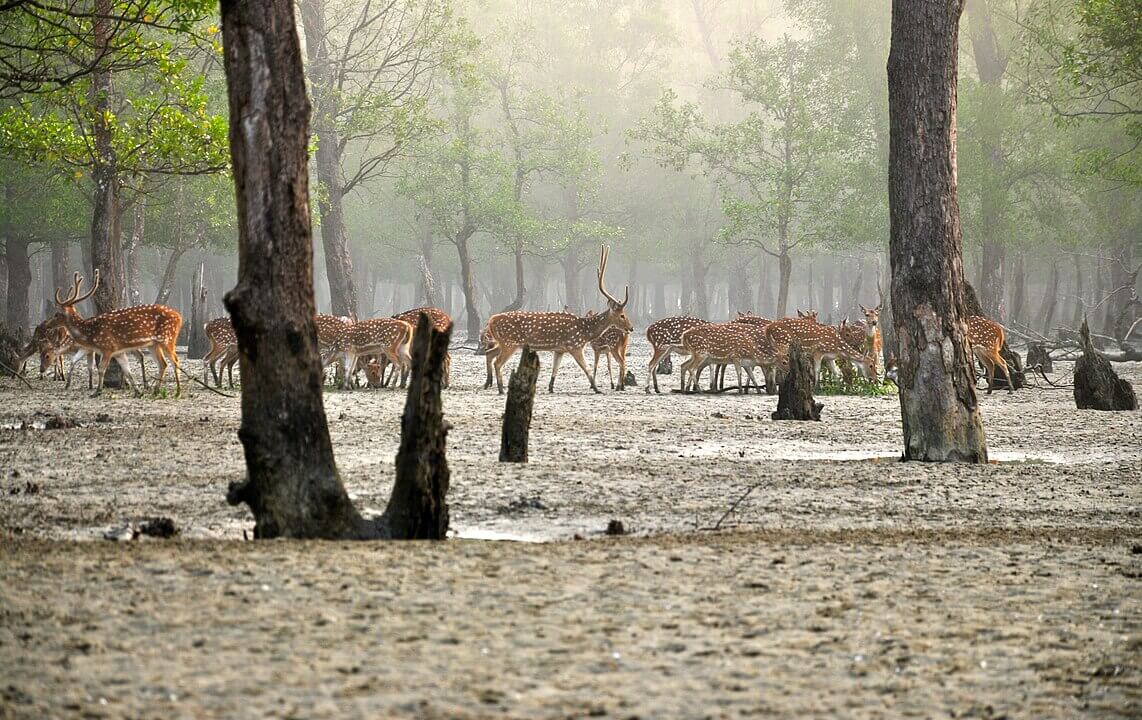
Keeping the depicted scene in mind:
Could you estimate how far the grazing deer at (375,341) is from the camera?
19.5 meters

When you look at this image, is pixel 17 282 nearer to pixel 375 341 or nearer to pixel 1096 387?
pixel 375 341

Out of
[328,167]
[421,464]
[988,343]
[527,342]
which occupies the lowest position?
[421,464]

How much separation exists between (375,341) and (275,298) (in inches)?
510

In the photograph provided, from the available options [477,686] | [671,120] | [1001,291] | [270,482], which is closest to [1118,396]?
[270,482]

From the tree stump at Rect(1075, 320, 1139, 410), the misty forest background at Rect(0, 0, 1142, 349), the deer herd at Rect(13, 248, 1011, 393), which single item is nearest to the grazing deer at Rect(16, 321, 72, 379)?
the deer herd at Rect(13, 248, 1011, 393)

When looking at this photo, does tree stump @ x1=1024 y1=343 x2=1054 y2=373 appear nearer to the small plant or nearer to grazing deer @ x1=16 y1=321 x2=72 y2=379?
the small plant

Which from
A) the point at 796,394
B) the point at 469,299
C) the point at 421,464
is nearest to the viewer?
the point at 421,464

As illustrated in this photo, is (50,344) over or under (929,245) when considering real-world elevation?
under

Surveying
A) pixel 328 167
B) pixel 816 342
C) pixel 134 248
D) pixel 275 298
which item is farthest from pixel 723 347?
pixel 134 248

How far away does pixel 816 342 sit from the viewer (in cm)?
2055

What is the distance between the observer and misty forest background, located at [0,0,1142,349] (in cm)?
1903

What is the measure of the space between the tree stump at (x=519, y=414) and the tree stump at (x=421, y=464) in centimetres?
359

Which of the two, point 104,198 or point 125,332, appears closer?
point 125,332

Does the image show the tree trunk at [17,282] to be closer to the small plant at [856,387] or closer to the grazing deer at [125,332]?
the grazing deer at [125,332]
